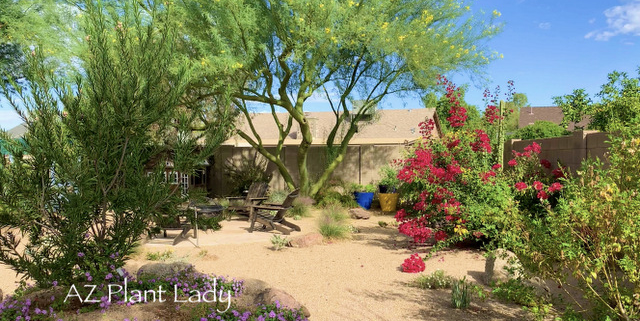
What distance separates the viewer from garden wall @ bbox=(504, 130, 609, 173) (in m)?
6.33

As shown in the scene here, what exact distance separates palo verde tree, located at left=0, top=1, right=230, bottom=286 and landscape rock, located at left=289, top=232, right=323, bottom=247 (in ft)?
12.4

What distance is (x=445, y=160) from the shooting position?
7.46 metres

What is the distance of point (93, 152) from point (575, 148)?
→ 6856 mm

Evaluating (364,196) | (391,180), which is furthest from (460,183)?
(364,196)

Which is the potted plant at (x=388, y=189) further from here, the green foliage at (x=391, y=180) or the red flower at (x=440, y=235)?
the red flower at (x=440, y=235)

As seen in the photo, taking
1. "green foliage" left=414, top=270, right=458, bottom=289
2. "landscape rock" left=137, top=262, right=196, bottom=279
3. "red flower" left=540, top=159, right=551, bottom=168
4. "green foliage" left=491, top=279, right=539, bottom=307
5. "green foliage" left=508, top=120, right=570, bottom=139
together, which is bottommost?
"green foliage" left=414, top=270, right=458, bottom=289

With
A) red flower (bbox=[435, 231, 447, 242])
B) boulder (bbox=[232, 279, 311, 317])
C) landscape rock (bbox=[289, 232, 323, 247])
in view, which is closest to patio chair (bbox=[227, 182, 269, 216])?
landscape rock (bbox=[289, 232, 323, 247])

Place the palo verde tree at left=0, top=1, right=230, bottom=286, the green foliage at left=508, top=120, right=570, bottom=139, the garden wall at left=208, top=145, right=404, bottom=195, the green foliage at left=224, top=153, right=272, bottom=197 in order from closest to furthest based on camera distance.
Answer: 1. the palo verde tree at left=0, top=1, right=230, bottom=286
2. the garden wall at left=208, top=145, right=404, bottom=195
3. the green foliage at left=224, top=153, right=272, bottom=197
4. the green foliage at left=508, top=120, right=570, bottom=139

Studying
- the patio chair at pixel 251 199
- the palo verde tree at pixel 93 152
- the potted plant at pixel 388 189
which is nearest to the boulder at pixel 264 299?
the palo verde tree at pixel 93 152

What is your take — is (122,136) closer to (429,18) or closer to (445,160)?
(445,160)

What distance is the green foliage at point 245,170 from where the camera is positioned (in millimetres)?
14938

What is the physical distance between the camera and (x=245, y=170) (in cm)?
1516

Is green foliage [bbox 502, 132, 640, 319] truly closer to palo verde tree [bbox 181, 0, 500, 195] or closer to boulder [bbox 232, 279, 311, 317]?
boulder [bbox 232, 279, 311, 317]

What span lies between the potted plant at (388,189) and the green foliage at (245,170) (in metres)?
3.91
